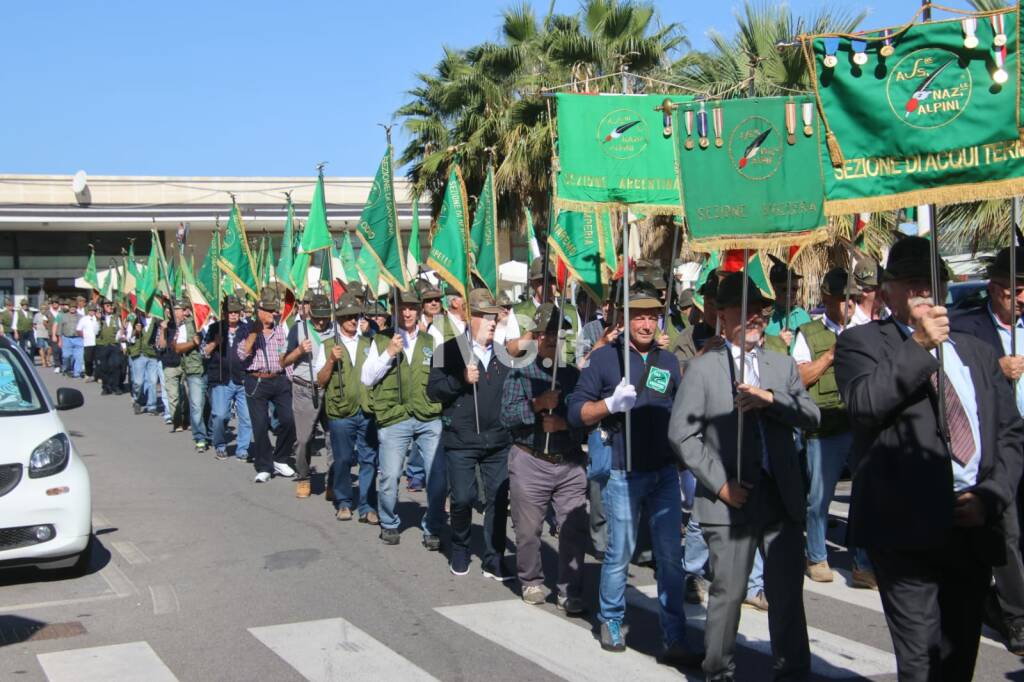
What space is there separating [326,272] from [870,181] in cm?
1345

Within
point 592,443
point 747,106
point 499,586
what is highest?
point 747,106

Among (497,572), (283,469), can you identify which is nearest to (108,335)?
(283,469)

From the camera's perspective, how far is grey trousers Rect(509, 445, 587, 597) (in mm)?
7465

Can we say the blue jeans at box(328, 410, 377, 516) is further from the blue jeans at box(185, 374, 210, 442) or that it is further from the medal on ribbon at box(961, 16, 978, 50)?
the medal on ribbon at box(961, 16, 978, 50)

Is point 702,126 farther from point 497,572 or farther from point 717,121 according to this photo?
point 497,572

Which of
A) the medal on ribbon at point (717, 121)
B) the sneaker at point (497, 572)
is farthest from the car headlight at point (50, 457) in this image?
the medal on ribbon at point (717, 121)

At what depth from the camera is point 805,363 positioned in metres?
7.97

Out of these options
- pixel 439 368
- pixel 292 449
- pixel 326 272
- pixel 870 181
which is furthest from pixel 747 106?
pixel 326 272

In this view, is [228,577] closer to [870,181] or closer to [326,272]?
[870,181]

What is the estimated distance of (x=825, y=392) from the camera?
8.43 metres

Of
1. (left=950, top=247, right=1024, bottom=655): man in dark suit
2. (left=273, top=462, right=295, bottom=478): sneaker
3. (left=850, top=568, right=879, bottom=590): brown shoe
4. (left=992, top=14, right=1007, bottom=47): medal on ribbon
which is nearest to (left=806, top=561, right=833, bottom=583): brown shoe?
(left=850, top=568, right=879, bottom=590): brown shoe

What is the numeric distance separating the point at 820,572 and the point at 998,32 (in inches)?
173

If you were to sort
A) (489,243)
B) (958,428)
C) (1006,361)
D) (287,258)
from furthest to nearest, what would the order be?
(287,258)
(489,243)
(1006,361)
(958,428)

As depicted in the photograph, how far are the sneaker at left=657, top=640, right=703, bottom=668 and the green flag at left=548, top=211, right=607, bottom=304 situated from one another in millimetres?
4217
